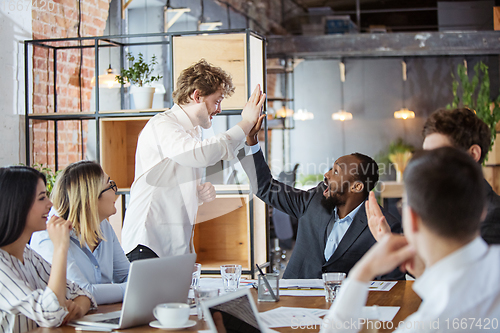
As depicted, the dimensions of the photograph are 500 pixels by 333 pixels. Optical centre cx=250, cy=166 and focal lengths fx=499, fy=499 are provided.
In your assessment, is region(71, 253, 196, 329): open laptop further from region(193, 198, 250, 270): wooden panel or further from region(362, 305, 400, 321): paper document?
region(193, 198, 250, 270): wooden panel

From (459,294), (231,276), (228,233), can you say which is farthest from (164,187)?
(459,294)

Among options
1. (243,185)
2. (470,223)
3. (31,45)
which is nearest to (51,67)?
(31,45)

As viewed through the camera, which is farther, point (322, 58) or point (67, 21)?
point (322, 58)

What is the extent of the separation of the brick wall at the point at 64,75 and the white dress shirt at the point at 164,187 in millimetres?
1654

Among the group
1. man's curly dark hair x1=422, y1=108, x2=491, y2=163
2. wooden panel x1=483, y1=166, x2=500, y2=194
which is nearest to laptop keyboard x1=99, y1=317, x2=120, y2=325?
man's curly dark hair x1=422, y1=108, x2=491, y2=163

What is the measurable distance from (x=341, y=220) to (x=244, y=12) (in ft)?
19.6

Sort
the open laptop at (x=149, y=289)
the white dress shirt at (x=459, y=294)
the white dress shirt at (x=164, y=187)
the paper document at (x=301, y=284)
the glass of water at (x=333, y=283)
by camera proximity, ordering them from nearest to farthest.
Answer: the white dress shirt at (x=459, y=294)
the open laptop at (x=149, y=289)
the glass of water at (x=333, y=283)
the paper document at (x=301, y=284)
the white dress shirt at (x=164, y=187)

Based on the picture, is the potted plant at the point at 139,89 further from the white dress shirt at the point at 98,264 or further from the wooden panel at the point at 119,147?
the white dress shirt at the point at 98,264

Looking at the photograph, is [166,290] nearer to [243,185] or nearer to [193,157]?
[193,157]

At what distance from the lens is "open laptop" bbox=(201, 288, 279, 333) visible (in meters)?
1.11

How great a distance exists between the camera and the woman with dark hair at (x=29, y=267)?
138 centimetres

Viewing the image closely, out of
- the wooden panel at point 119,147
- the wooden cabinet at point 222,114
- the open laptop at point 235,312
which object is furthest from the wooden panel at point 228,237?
the open laptop at point 235,312

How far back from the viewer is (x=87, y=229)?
179 centimetres

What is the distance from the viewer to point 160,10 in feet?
18.5
